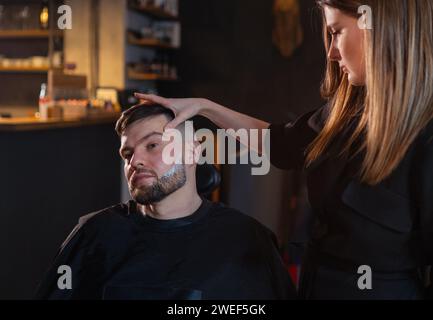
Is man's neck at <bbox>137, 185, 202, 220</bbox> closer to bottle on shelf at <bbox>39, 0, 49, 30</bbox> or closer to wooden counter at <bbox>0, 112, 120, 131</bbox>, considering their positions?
wooden counter at <bbox>0, 112, 120, 131</bbox>

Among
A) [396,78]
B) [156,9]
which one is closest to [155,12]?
[156,9]

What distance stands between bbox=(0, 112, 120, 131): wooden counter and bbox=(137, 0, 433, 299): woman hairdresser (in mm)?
1983

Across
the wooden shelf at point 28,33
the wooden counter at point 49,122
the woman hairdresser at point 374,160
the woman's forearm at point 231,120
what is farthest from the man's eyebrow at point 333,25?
the wooden shelf at point 28,33

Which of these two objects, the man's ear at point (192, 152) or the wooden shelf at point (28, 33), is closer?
the man's ear at point (192, 152)

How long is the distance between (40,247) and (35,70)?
8.86 feet

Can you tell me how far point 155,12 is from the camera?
19.8ft

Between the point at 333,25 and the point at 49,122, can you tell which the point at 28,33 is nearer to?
the point at 49,122

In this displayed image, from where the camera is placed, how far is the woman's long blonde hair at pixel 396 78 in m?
1.20

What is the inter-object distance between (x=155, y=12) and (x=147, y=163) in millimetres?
4786

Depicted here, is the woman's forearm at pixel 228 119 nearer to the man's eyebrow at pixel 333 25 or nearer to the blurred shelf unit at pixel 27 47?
the man's eyebrow at pixel 333 25

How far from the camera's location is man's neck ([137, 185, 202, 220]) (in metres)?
1.61

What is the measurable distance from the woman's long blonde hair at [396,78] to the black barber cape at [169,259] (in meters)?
0.51
